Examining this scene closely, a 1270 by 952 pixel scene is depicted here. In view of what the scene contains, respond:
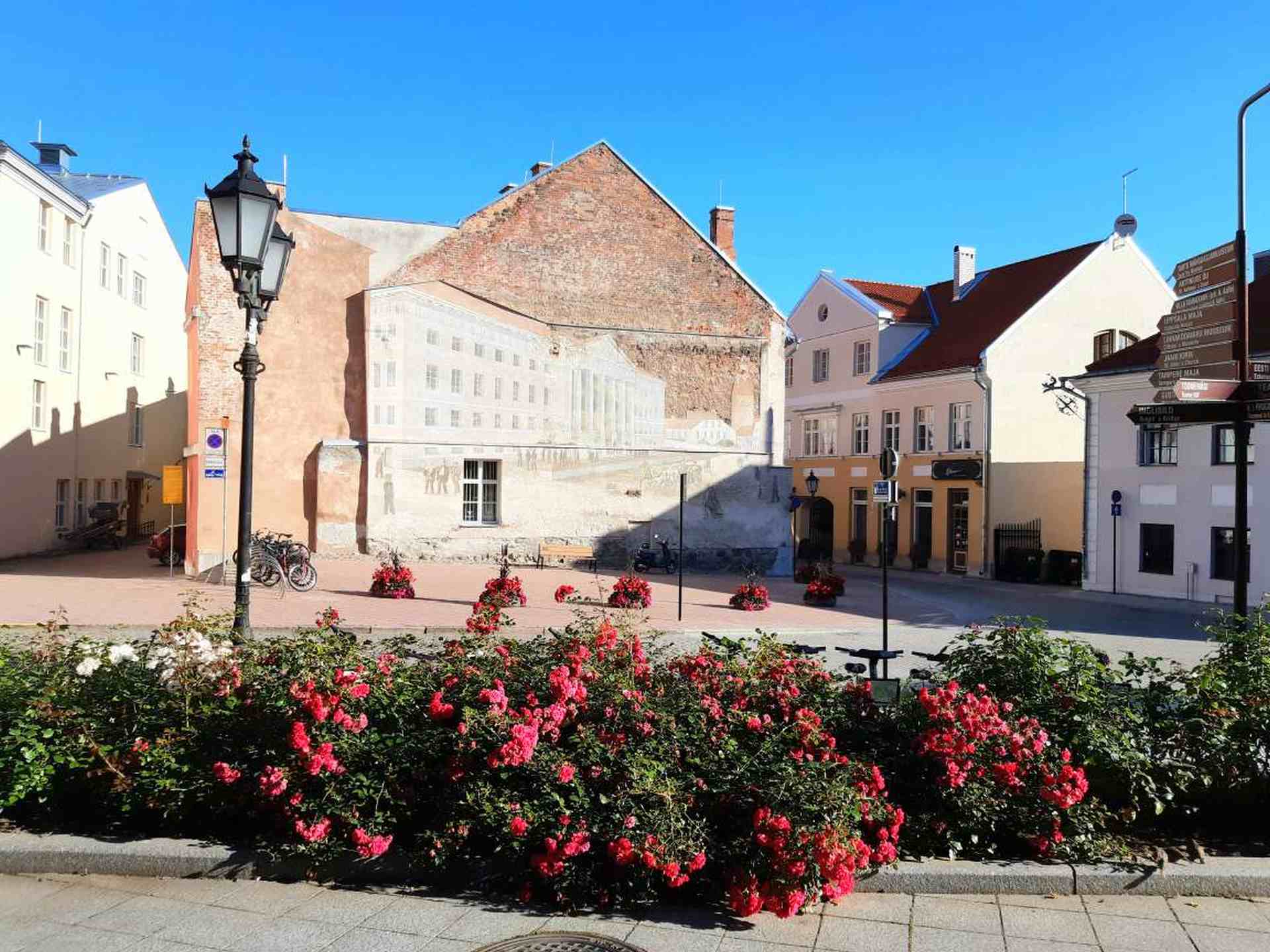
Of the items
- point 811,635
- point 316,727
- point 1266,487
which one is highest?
point 1266,487

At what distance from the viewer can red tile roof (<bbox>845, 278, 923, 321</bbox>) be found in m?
39.6

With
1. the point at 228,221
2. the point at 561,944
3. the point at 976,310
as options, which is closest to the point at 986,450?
the point at 976,310

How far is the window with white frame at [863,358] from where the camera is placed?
39312 millimetres

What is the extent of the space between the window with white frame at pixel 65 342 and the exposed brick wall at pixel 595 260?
1236 centimetres

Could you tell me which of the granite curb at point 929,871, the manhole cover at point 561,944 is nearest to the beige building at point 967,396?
the granite curb at point 929,871

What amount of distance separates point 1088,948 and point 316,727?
3.92 metres

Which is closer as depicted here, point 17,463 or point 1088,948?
point 1088,948

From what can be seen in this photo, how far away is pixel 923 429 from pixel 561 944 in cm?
3387

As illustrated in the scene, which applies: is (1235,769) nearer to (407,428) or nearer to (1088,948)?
(1088,948)

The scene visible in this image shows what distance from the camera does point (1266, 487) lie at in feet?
77.4

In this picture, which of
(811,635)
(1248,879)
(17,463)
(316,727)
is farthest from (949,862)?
(17,463)

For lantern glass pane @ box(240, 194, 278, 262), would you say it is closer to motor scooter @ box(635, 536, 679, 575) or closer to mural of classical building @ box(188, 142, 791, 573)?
mural of classical building @ box(188, 142, 791, 573)

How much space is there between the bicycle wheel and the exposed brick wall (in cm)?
879

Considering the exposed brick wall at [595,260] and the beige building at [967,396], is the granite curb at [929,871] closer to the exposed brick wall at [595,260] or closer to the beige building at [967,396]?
the exposed brick wall at [595,260]
